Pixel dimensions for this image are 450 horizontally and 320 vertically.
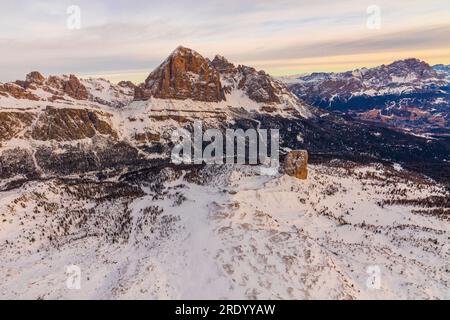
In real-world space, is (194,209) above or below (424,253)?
above

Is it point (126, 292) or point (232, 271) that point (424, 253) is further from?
point (126, 292)

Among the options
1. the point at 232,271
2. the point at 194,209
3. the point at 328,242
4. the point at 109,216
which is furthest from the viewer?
the point at 109,216
